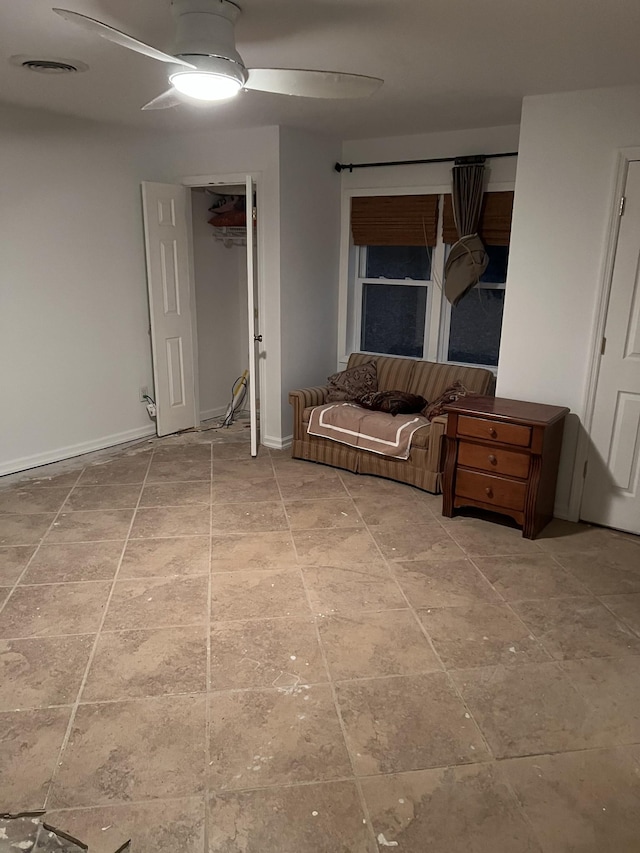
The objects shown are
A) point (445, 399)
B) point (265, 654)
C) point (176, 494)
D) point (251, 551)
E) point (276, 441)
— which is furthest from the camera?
point (276, 441)

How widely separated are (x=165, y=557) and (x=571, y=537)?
2251 mm

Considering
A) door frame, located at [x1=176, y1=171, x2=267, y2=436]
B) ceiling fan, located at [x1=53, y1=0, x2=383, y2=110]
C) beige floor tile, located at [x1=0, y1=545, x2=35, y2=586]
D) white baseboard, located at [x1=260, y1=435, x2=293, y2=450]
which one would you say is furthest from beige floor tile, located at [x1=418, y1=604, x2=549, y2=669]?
door frame, located at [x1=176, y1=171, x2=267, y2=436]

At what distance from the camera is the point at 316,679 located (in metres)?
2.36

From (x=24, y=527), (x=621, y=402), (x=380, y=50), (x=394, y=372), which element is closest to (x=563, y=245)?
(x=621, y=402)

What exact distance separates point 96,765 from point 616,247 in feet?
11.0

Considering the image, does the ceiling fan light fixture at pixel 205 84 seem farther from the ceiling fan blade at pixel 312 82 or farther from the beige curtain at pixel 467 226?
the beige curtain at pixel 467 226

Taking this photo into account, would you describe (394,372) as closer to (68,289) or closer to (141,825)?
(68,289)

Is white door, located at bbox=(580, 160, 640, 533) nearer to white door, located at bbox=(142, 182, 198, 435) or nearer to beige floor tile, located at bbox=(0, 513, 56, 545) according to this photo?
beige floor tile, located at bbox=(0, 513, 56, 545)

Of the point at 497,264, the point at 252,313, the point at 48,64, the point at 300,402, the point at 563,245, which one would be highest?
the point at 48,64

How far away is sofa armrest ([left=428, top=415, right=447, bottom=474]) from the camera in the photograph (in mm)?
4008

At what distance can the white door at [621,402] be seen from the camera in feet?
10.9

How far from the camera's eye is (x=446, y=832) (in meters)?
1.75

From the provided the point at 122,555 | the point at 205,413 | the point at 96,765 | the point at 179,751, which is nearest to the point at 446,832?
the point at 179,751

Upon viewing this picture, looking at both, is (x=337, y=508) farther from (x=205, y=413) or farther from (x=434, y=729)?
(x=205, y=413)
